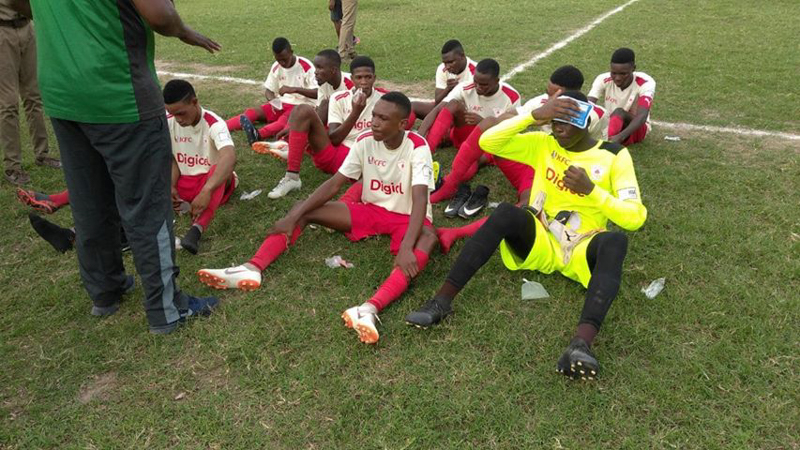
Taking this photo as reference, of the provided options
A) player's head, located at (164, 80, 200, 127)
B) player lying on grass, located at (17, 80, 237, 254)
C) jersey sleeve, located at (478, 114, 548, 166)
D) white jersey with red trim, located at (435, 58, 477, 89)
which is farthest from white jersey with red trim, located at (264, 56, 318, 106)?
jersey sleeve, located at (478, 114, 548, 166)

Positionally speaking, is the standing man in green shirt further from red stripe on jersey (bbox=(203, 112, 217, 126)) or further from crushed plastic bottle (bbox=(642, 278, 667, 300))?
crushed plastic bottle (bbox=(642, 278, 667, 300))

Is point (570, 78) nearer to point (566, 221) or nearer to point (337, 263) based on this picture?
point (566, 221)

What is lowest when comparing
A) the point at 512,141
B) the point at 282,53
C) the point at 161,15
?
the point at 282,53

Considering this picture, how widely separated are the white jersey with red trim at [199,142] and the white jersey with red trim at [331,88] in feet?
5.74

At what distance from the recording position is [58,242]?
4406 mm

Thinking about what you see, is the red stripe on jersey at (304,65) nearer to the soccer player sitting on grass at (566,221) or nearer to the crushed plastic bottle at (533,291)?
the soccer player sitting on grass at (566,221)

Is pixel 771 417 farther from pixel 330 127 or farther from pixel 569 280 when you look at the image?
pixel 330 127

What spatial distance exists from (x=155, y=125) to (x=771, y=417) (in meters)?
3.42

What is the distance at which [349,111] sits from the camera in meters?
5.81

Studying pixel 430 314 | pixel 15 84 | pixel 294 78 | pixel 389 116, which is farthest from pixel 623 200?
pixel 15 84

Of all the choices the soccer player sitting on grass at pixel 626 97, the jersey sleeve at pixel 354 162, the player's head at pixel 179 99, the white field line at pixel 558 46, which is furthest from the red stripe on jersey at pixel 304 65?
the soccer player sitting on grass at pixel 626 97

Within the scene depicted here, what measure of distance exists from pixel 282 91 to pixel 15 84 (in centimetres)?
270

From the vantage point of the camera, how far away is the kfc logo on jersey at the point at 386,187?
4.26 meters

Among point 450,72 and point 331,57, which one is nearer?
point 331,57
